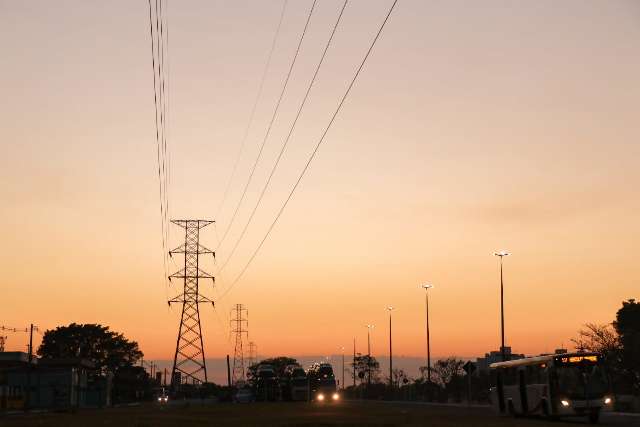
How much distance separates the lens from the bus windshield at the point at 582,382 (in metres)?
40.8

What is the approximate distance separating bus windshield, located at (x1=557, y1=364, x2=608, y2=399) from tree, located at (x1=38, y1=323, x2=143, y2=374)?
150 meters

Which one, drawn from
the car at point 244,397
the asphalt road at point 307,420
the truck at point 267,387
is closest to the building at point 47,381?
the car at point 244,397

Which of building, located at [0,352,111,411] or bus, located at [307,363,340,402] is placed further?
building, located at [0,352,111,411]

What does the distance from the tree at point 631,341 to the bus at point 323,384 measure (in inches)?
1273

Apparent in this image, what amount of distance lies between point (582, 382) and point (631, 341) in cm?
6699

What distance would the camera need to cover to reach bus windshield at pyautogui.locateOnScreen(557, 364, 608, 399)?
4081 cm

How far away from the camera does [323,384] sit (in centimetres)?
10400

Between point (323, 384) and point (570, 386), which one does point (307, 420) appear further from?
point (323, 384)

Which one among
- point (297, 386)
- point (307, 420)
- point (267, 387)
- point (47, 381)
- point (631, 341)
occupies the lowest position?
point (307, 420)

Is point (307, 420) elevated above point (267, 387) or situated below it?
below

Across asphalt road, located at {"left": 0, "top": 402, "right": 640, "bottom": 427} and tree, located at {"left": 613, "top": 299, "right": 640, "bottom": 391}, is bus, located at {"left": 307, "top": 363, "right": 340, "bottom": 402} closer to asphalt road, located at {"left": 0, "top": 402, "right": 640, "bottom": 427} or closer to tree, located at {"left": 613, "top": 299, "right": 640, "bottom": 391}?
tree, located at {"left": 613, "top": 299, "right": 640, "bottom": 391}

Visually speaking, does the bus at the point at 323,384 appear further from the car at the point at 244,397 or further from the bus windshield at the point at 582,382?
the bus windshield at the point at 582,382

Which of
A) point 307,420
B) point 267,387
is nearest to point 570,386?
point 307,420

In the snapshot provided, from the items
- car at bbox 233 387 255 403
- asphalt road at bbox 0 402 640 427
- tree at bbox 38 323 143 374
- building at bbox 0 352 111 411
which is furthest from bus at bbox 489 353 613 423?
tree at bbox 38 323 143 374
